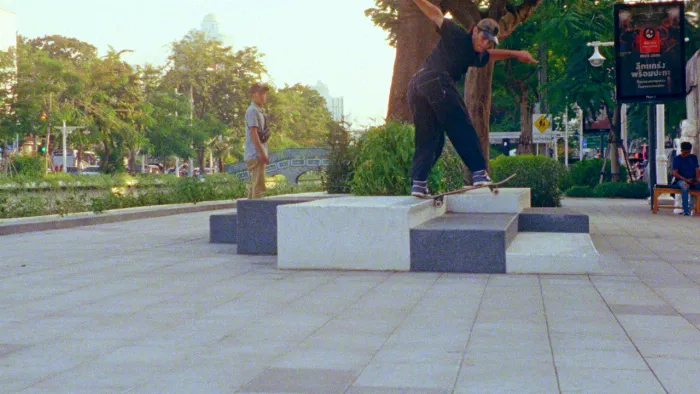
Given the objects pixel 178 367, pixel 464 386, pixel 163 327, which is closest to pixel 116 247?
pixel 163 327

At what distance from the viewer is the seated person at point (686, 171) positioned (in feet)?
71.2

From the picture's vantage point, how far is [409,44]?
706 inches

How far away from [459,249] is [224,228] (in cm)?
490

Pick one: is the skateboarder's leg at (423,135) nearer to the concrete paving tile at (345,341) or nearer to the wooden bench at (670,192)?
the concrete paving tile at (345,341)

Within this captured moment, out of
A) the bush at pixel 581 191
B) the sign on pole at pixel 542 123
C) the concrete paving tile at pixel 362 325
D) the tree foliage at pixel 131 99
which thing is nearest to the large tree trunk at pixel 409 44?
the concrete paving tile at pixel 362 325

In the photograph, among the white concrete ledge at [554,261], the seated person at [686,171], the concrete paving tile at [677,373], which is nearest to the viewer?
the concrete paving tile at [677,373]

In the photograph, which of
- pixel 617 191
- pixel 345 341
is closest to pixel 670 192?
pixel 617 191

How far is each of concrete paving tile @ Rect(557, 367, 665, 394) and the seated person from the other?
58.0 ft

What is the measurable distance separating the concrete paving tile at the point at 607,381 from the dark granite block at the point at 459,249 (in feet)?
14.5

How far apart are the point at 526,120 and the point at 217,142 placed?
1550 inches

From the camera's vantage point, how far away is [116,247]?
1298 cm

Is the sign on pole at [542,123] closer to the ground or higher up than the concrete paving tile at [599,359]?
higher up

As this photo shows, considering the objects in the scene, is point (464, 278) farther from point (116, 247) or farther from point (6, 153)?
point (6, 153)

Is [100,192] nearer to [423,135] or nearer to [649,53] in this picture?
[649,53]
